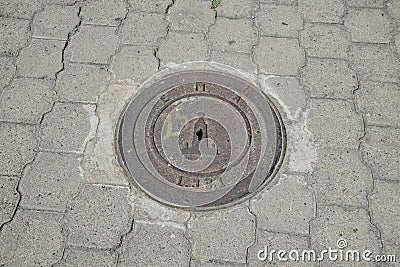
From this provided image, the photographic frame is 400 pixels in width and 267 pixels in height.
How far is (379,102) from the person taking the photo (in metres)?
3.01

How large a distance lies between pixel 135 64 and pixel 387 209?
1.83 metres

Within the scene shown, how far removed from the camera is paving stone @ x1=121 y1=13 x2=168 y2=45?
3.31 meters

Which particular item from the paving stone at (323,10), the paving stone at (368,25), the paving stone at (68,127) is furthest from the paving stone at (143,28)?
the paving stone at (368,25)

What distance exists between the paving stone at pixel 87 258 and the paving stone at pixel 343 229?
3.50 feet

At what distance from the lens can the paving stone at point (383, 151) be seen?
8.90ft

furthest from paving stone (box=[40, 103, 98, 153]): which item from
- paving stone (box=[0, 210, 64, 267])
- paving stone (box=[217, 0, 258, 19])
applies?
paving stone (box=[217, 0, 258, 19])

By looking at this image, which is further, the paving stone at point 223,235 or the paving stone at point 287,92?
the paving stone at point 287,92

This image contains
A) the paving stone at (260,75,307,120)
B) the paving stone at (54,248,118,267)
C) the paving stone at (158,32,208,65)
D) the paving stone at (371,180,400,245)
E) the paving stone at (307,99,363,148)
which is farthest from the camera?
the paving stone at (158,32,208,65)

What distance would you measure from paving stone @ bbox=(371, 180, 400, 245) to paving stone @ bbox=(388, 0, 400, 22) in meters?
1.49

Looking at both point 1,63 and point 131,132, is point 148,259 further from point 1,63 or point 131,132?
point 1,63

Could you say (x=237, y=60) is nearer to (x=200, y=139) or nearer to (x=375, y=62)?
(x=200, y=139)

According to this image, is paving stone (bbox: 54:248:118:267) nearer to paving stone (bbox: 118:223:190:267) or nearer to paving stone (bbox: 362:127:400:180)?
paving stone (bbox: 118:223:190:267)

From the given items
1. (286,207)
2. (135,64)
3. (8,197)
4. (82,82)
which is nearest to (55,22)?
(82,82)

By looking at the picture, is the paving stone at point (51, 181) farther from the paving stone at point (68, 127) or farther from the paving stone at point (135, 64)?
the paving stone at point (135, 64)
